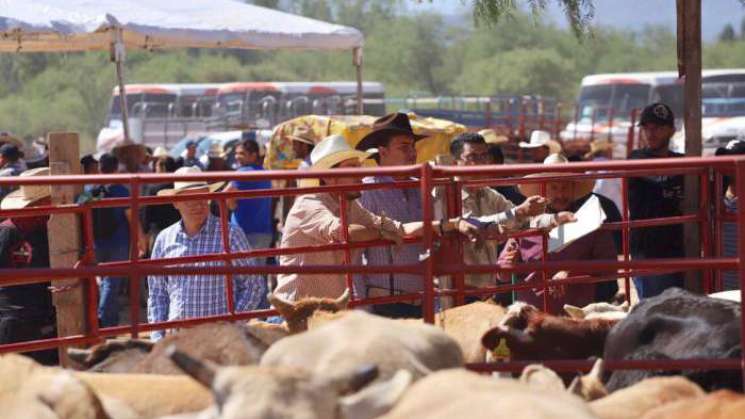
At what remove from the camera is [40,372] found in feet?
14.6

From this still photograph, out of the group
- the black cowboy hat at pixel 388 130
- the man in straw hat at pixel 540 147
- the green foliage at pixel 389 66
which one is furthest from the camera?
the green foliage at pixel 389 66

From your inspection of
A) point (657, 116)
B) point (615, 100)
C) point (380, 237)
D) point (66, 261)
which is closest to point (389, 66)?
point (615, 100)

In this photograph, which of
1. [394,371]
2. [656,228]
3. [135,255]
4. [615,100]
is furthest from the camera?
[615,100]

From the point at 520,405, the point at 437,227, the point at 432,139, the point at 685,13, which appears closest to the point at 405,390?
the point at 520,405

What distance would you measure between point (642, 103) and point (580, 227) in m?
25.9

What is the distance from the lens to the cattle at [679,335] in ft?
17.4

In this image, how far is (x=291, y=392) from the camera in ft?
11.6

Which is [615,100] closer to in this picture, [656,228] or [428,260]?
[656,228]

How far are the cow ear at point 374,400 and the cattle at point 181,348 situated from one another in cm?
101

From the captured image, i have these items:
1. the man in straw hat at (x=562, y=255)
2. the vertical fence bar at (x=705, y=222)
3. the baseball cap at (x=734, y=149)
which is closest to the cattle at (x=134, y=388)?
the man in straw hat at (x=562, y=255)

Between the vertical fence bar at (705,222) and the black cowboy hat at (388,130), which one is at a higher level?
the black cowboy hat at (388,130)

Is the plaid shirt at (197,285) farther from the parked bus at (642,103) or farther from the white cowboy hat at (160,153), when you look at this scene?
the parked bus at (642,103)

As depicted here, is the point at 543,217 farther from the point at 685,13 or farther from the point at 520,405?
the point at 520,405

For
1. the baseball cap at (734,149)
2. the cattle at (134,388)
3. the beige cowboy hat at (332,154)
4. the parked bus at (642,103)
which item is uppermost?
the beige cowboy hat at (332,154)
